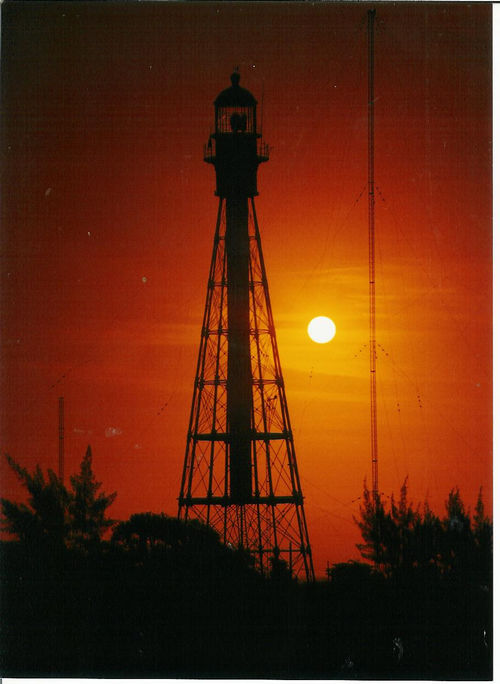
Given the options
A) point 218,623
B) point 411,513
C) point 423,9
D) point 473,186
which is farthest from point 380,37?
point 218,623

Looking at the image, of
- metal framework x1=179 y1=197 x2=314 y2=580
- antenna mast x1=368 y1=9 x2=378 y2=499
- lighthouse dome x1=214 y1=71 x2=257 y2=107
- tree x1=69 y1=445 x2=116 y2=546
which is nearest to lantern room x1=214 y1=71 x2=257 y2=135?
lighthouse dome x1=214 y1=71 x2=257 y2=107

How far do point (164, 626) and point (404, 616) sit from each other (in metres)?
4.54

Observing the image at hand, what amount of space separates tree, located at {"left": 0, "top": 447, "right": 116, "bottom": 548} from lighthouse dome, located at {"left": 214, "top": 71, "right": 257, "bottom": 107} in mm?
7303

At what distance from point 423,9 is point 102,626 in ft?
42.4

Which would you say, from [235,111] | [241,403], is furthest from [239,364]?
[235,111]

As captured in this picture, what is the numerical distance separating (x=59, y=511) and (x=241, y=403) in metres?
4.52

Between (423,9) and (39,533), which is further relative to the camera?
(39,533)

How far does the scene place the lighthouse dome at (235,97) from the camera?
3741cm

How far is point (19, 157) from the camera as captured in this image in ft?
119

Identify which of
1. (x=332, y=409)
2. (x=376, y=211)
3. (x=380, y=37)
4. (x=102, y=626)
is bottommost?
(x=102, y=626)

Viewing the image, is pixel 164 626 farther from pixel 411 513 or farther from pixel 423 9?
pixel 423 9

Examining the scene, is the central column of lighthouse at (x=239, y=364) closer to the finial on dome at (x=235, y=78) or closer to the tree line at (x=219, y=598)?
the tree line at (x=219, y=598)

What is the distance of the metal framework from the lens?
39250mm

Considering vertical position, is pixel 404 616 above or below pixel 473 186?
below
